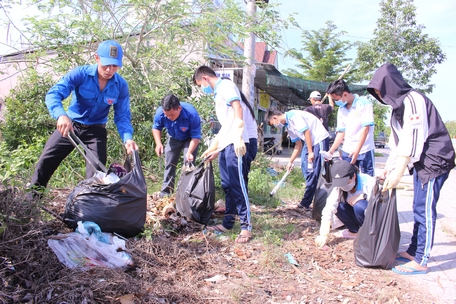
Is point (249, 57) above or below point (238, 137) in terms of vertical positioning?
above

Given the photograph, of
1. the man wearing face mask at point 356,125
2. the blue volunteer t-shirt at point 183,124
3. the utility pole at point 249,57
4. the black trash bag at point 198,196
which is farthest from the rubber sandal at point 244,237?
the utility pole at point 249,57

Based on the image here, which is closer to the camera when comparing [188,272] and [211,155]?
[188,272]

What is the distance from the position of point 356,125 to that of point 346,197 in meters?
1.24

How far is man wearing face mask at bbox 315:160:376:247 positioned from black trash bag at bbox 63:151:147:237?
69.7 inches

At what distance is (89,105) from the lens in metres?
3.31

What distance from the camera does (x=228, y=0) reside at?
6188mm

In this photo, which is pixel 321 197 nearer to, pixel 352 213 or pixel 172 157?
pixel 352 213

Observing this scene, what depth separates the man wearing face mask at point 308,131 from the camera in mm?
4652

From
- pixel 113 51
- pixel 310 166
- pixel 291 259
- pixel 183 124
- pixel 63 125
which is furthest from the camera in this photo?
pixel 310 166

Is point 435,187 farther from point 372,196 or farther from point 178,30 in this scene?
point 178,30

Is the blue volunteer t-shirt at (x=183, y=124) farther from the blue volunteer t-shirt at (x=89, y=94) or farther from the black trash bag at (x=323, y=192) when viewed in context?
the black trash bag at (x=323, y=192)

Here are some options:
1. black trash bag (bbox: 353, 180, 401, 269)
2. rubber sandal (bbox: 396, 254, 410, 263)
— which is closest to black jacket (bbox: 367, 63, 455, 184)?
black trash bag (bbox: 353, 180, 401, 269)

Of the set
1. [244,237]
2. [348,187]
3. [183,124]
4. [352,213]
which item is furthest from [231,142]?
[352,213]

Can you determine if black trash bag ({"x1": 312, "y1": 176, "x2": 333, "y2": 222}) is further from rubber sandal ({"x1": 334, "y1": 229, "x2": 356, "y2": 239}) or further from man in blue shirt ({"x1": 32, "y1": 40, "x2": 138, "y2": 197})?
man in blue shirt ({"x1": 32, "y1": 40, "x2": 138, "y2": 197})
